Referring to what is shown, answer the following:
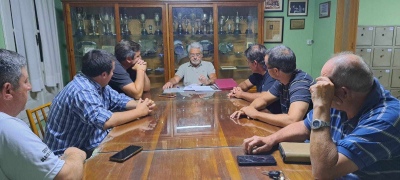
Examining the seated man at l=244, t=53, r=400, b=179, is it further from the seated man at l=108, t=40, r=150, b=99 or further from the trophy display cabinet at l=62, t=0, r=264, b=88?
the trophy display cabinet at l=62, t=0, r=264, b=88

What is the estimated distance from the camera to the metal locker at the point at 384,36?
422 cm

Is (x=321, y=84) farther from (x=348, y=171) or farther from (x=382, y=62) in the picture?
(x=382, y=62)

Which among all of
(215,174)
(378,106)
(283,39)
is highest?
(283,39)

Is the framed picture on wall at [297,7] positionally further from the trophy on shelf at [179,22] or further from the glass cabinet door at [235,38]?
the trophy on shelf at [179,22]

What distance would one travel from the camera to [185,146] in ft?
4.24

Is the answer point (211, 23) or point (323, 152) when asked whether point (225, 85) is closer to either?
point (211, 23)

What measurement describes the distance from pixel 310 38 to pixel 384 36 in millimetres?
1181

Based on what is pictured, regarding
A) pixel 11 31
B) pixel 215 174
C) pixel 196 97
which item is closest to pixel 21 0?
pixel 11 31

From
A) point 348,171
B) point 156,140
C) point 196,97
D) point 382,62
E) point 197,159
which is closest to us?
point 348,171

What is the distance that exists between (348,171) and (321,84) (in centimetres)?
31

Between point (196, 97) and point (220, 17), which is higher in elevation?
point (220, 17)

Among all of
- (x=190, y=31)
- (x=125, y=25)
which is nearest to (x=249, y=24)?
(x=190, y=31)

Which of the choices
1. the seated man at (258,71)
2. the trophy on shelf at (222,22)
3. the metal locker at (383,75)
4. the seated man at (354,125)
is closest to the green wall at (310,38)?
the trophy on shelf at (222,22)

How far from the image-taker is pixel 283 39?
4.04m
